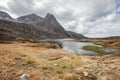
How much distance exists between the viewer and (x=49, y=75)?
1678 cm

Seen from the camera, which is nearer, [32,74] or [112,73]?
[32,74]

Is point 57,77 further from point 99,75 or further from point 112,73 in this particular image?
point 112,73

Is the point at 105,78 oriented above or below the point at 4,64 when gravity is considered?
below

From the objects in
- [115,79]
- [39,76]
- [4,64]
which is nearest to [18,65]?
[4,64]

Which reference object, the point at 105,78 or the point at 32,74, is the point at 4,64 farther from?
the point at 105,78

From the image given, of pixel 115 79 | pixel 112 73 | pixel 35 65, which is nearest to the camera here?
pixel 115 79

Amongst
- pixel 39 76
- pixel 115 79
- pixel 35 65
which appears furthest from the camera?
pixel 35 65

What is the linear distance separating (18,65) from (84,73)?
373 inches

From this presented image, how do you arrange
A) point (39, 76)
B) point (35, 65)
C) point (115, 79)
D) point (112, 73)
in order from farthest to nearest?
1. point (35, 65)
2. point (112, 73)
3. point (115, 79)
4. point (39, 76)

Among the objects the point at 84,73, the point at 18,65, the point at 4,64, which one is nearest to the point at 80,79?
the point at 84,73

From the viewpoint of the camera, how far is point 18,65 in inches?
803

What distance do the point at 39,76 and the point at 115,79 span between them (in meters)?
9.32

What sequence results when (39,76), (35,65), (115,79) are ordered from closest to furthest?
(39,76) < (115,79) < (35,65)

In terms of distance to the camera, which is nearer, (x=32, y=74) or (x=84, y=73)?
(x=32, y=74)
